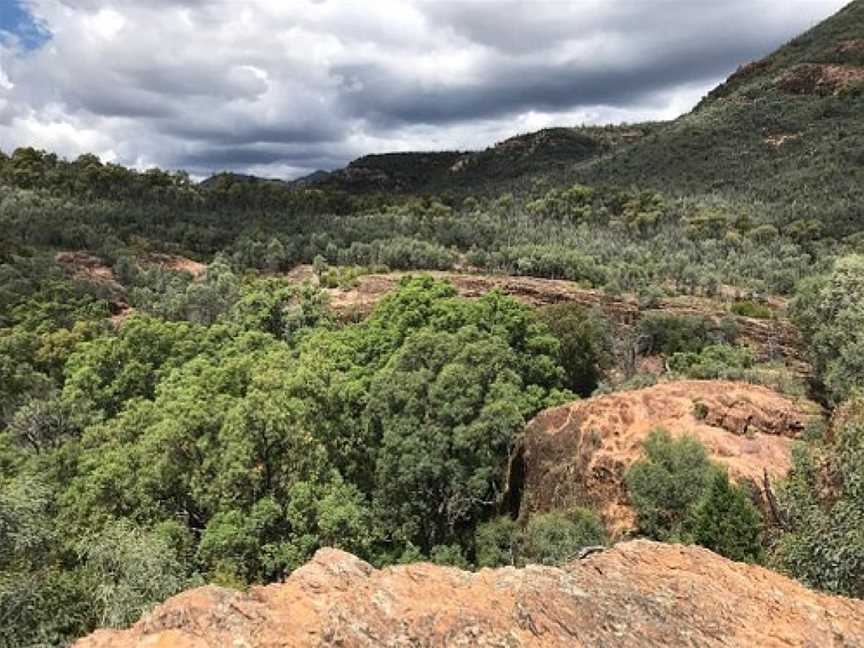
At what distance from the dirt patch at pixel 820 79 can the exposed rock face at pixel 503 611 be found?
607 ft

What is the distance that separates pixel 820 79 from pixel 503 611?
658 ft

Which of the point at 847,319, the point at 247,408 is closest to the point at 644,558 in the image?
the point at 247,408

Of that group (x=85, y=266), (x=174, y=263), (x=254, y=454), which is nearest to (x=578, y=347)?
(x=254, y=454)

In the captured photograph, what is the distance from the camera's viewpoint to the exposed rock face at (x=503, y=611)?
10633 millimetres

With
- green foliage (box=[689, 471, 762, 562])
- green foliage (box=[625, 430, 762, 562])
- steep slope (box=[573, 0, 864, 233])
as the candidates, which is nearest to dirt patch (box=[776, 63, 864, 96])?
steep slope (box=[573, 0, 864, 233])

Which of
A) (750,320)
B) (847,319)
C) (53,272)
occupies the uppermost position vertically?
(53,272)

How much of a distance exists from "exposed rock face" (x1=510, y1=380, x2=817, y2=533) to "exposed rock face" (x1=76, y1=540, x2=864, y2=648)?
11.4 metres

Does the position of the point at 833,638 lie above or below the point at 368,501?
above

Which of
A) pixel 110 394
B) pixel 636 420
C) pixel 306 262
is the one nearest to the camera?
pixel 636 420

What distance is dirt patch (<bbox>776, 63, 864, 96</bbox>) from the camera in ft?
558

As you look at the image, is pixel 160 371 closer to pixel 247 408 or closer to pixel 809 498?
pixel 247 408

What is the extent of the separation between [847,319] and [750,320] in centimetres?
3167

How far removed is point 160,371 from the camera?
35.9 metres

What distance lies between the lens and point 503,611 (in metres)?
11.3
